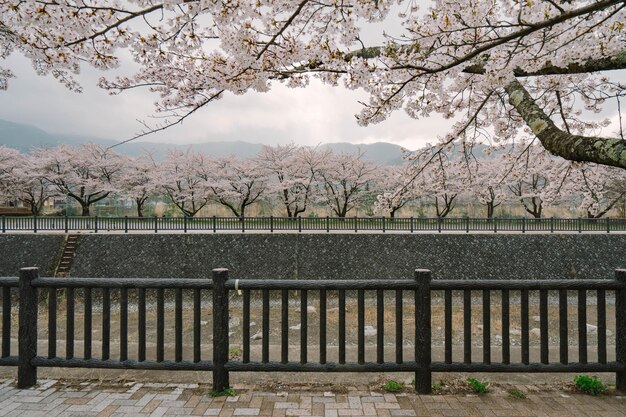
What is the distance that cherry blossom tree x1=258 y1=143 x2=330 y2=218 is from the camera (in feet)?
101

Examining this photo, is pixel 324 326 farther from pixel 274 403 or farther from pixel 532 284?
pixel 532 284

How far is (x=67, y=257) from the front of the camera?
50.1ft

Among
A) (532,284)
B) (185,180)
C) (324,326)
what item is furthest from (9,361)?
(185,180)

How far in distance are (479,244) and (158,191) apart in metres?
26.3

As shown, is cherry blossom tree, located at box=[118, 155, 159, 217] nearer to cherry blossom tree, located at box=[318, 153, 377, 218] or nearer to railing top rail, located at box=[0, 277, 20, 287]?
cherry blossom tree, located at box=[318, 153, 377, 218]

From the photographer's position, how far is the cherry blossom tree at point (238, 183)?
30.6 m

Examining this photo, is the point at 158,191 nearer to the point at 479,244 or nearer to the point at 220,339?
the point at 479,244

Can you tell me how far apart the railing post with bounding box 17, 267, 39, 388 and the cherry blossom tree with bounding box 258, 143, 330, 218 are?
1054 inches

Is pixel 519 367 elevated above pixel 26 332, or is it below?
below

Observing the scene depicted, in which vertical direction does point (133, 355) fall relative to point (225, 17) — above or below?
below

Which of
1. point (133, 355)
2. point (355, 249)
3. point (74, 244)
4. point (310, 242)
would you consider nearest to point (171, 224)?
point (74, 244)

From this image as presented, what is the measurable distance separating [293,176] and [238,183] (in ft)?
16.3

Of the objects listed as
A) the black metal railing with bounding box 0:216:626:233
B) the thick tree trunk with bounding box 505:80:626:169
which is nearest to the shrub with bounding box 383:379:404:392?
the thick tree trunk with bounding box 505:80:626:169

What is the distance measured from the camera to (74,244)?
15.6 meters
